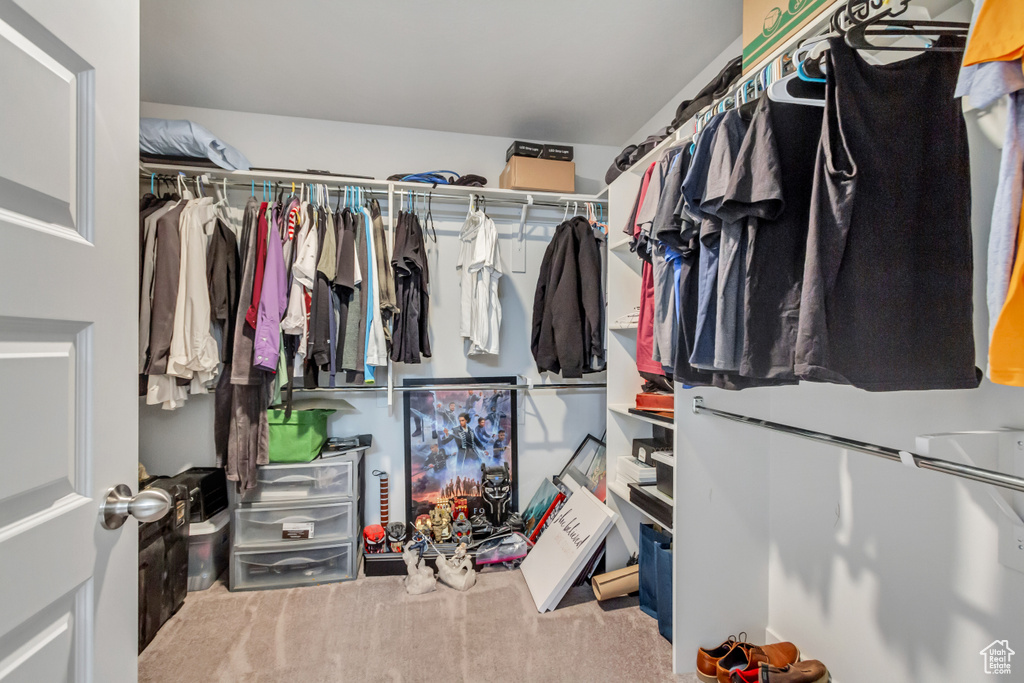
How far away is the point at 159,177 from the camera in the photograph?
2305 mm

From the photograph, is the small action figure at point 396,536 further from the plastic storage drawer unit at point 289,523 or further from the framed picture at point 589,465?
the framed picture at point 589,465

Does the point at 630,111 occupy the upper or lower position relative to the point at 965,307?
upper

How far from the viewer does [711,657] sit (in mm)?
1629

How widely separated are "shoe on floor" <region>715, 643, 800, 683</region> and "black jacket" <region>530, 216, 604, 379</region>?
123 centimetres

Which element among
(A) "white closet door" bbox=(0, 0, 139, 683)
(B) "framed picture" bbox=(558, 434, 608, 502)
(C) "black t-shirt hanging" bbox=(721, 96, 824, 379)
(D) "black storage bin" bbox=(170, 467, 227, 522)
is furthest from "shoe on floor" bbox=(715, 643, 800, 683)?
(D) "black storage bin" bbox=(170, 467, 227, 522)

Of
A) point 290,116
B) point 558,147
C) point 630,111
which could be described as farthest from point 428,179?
point 630,111

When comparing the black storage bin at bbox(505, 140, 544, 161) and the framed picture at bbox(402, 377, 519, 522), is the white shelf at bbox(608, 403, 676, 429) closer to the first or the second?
the framed picture at bbox(402, 377, 519, 522)

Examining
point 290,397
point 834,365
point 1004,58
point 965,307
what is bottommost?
point 290,397

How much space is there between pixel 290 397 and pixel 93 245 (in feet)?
5.44

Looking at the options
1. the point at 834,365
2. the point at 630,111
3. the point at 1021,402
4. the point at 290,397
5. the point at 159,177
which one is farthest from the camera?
the point at 630,111

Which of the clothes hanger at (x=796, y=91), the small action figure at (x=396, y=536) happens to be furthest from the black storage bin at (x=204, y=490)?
the clothes hanger at (x=796, y=91)

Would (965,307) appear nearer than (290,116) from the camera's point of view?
Yes

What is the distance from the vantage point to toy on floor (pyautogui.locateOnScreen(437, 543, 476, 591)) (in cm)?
223

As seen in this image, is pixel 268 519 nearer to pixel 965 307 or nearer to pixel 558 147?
pixel 558 147
